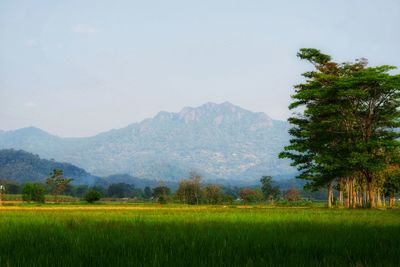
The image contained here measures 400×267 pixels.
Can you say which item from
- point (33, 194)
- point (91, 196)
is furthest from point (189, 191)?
point (33, 194)

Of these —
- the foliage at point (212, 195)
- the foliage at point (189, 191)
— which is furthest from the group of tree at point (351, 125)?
the foliage at point (189, 191)

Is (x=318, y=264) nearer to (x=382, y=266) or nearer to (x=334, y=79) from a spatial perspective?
(x=382, y=266)

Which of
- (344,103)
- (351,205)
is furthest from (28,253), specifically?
(351,205)

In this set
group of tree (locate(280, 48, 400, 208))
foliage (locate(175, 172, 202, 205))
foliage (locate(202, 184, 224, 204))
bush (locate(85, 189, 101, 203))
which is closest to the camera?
group of tree (locate(280, 48, 400, 208))

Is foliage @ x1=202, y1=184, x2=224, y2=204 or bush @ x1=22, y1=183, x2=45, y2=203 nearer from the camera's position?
bush @ x1=22, y1=183, x2=45, y2=203

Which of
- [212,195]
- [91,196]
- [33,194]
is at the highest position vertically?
[33,194]

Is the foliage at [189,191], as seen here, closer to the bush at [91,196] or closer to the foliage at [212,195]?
the foliage at [212,195]

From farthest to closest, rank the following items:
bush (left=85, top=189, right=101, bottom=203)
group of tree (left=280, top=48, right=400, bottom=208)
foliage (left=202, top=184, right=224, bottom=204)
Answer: foliage (left=202, top=184, right=224, bottom=204) < bush (left=85, top=189, right=101, bottom=203) < group of tree (left=280, top=48, right=400, bottom=208)

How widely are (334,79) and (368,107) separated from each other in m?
5.34

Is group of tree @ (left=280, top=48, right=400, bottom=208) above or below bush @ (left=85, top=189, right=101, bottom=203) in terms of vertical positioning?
above

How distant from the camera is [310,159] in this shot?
185 feet

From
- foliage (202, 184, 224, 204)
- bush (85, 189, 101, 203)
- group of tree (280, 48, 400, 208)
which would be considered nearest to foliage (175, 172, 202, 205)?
foliage (202, 184, 224, 204)

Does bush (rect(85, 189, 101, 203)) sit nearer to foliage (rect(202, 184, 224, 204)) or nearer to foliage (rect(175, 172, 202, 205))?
foliage (rect(175, 172, 202, 205))

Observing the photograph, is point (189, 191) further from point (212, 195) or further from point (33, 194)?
point (33, 194)
